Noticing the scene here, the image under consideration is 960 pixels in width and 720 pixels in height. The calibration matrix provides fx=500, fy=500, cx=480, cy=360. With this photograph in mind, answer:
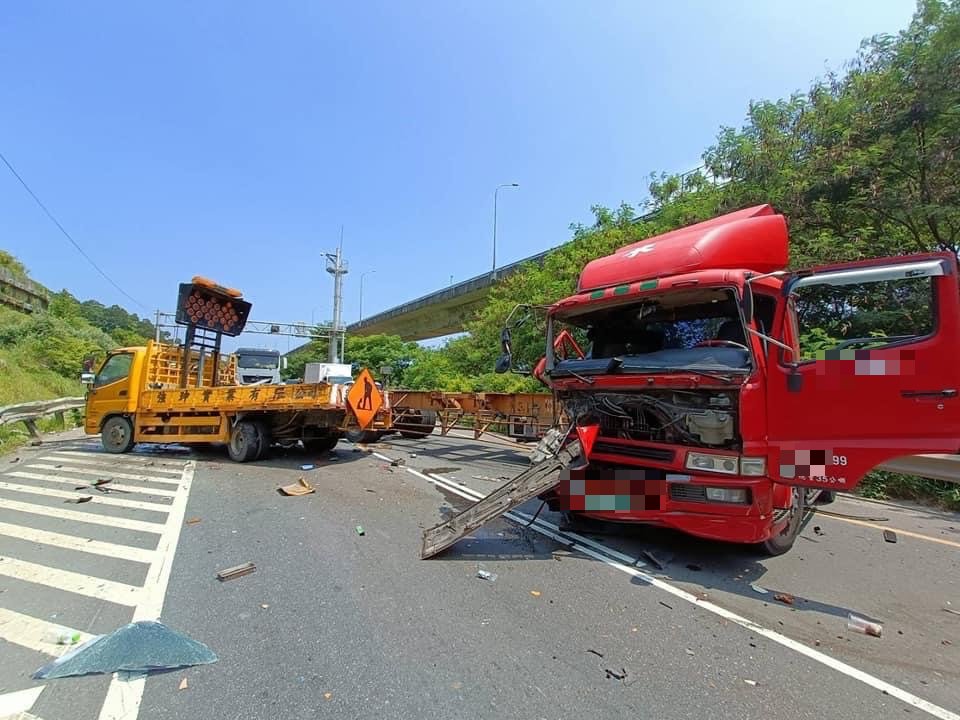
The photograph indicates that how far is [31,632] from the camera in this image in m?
3.05

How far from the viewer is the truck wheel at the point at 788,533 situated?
4.53 m

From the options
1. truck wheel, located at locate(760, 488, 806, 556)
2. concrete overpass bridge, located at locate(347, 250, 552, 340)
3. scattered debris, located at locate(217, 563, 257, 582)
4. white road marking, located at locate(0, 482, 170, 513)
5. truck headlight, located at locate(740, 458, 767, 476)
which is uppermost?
concrete overpass bridge, located at locate(347, 250, 552, 340)

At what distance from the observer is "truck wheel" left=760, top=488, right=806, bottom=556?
453 centimetres

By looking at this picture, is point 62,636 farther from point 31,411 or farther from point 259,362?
point 259,362

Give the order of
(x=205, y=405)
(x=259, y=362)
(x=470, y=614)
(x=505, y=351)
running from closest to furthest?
(x=470, y=614) < (x=505, y=351) < (x=205, y=405) < (x=259, y=362)

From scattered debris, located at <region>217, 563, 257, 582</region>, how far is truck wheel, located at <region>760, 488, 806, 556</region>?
14.8 feet

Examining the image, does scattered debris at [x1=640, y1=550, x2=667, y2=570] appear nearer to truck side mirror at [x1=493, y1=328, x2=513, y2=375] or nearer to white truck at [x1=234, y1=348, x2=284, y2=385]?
truck side mirror at [x1=493, y1=328, x2=513, y2=375]

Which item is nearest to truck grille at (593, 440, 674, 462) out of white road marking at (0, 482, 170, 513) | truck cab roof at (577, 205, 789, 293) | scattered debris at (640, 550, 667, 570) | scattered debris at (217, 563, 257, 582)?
scattered debris at (640, 550, 667, 570)

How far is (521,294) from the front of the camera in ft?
69.1

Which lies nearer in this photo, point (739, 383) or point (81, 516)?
point (739, 383)

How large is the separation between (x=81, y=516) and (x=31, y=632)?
326 cm

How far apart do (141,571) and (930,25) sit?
14.1 meters

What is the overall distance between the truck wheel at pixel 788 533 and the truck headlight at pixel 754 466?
2.92ft

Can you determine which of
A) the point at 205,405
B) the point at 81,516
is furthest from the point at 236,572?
the point at 205,405
